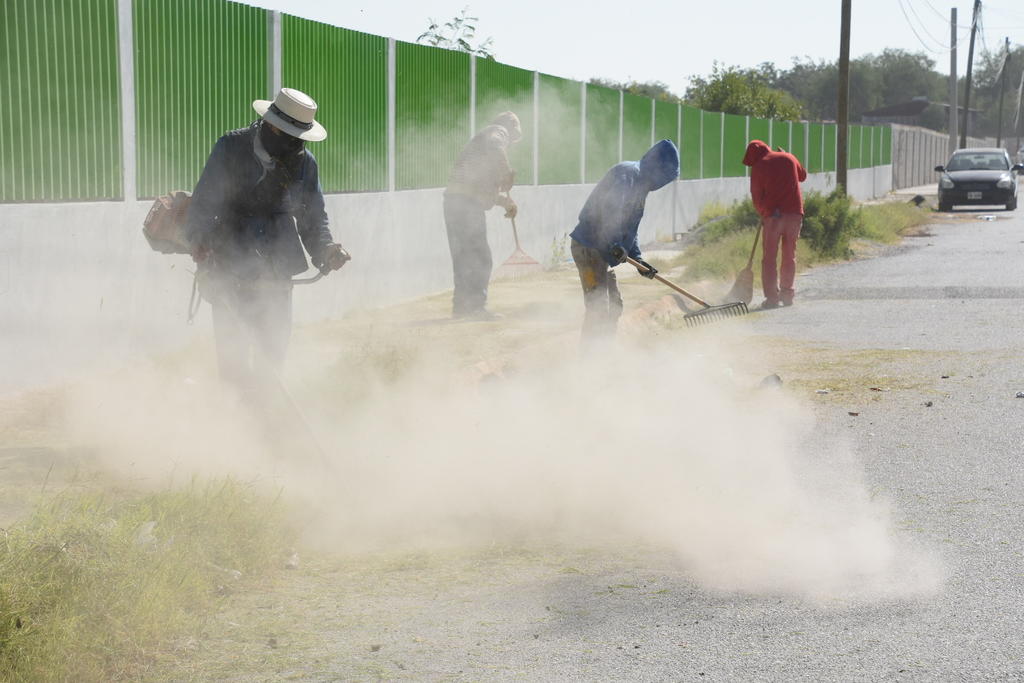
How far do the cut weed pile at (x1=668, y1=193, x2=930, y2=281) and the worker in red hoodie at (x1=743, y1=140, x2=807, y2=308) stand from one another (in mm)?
1500

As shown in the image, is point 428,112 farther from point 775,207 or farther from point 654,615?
point 654,615

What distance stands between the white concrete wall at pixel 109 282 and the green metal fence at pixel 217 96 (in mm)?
184

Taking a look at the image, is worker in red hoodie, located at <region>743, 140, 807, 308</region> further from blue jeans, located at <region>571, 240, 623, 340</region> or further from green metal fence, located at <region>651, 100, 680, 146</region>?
green metal fence, located at <region>651, 100, 680, 146</region>

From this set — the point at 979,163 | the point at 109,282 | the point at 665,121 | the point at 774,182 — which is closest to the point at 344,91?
the point at 109,282

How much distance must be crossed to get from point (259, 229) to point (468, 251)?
207 inches

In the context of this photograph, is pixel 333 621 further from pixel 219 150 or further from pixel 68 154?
pixel 68 154

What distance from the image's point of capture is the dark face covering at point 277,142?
19.4 ft

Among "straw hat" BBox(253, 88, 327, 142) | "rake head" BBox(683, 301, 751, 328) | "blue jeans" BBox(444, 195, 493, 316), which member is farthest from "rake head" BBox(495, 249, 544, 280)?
"straw hat" BBox(253, 88, 327, 142)

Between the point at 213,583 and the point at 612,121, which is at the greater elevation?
the point at 612,121

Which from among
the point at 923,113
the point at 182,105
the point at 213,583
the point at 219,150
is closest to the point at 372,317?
the point at 182,105

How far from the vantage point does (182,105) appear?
914 cm

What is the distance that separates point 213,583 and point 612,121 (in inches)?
664

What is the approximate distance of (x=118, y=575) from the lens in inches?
157

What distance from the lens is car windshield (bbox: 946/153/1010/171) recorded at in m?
32.9
